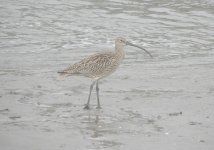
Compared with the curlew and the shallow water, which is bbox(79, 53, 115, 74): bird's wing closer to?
the curlew

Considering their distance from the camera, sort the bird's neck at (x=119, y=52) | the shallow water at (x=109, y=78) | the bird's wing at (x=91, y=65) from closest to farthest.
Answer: the shallow water at (x=109, y=78), the bird's wing at (x=91, y=65), the bird's neck at (x=119, y=52)

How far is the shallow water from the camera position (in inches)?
375

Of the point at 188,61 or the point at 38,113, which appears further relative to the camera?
the point at 188,61

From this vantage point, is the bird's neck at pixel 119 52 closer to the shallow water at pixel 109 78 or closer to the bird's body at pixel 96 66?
the bird's body at pixel 96 66

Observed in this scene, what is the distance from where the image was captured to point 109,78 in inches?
532

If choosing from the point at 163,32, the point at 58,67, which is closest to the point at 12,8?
the point at 163,32

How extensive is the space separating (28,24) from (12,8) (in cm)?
236

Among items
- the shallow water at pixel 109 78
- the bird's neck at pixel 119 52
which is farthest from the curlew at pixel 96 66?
the shallow water at pixel 109 78

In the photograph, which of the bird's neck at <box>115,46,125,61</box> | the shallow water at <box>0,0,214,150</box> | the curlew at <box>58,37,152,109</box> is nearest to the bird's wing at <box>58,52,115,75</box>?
the curlew at <box>58,37,152,109</box>

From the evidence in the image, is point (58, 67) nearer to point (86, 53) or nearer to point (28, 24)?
point (86, 53)

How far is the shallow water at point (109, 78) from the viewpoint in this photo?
31.3 ft

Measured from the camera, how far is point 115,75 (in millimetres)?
13750

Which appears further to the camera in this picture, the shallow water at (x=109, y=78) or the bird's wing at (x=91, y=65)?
the bird's wing at (x=91, y=65)

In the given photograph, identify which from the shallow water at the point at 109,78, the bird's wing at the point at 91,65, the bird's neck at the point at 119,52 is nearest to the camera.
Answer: the shallow water at the point at 109,78
